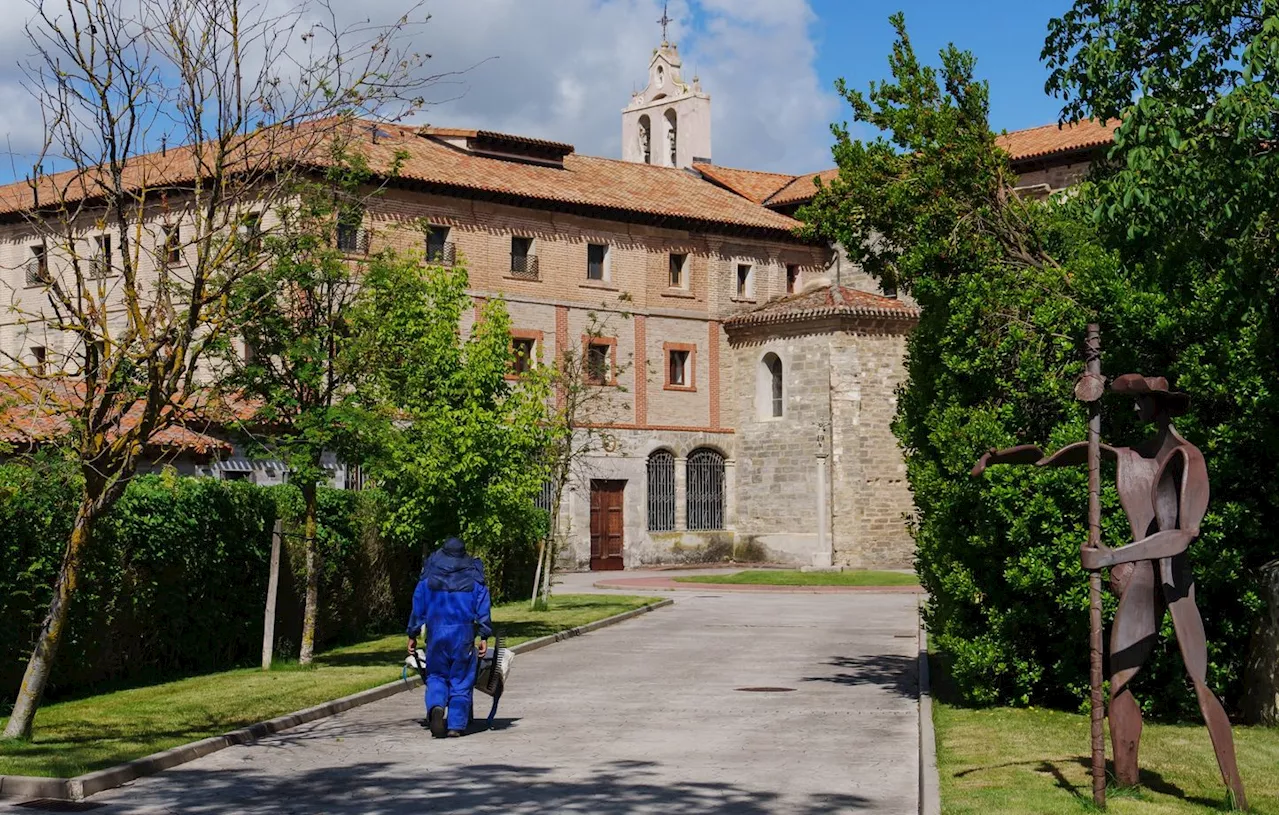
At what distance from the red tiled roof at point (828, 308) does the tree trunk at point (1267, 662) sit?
31502mm

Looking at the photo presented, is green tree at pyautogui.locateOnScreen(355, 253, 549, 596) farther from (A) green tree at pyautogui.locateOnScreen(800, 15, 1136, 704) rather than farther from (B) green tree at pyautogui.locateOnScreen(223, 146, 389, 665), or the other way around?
(A) green tree at pyautogui.locateOnScreen(800, 15, 1136, 704)

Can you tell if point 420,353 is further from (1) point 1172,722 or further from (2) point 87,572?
(1) point 1172,722

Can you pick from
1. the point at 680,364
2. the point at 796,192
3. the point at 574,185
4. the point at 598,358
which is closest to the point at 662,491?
the point at 680,364

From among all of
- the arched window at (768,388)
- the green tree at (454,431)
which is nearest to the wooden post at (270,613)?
the green tree at (454,431)

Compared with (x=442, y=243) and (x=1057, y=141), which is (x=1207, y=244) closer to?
(x=442, y=243)

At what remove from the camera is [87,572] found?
15320 mm

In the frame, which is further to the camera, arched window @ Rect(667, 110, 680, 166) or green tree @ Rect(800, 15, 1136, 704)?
arched window @ Rect(667, 110, 680, 166)

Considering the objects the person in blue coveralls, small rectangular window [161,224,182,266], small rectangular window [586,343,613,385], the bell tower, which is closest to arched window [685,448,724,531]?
small rectangular window [586,343,613,385]

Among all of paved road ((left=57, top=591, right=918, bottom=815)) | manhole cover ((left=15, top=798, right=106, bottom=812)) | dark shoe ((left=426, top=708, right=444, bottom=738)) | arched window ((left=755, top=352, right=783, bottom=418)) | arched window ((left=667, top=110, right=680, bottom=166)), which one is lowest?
paved road ((left=57, top=591, right=918, bottom=815))

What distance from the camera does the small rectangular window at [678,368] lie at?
1865 inches

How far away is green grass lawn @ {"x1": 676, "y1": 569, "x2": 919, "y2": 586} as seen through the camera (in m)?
38.6

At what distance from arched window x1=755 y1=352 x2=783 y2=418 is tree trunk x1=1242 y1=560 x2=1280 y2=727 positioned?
34.4 meters

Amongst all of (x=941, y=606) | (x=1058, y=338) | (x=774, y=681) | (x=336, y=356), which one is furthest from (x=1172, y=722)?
(x=336, y=356)

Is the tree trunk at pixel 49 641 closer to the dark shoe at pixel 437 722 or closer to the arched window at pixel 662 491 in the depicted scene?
A: the dark shoe at pixel 437 722
